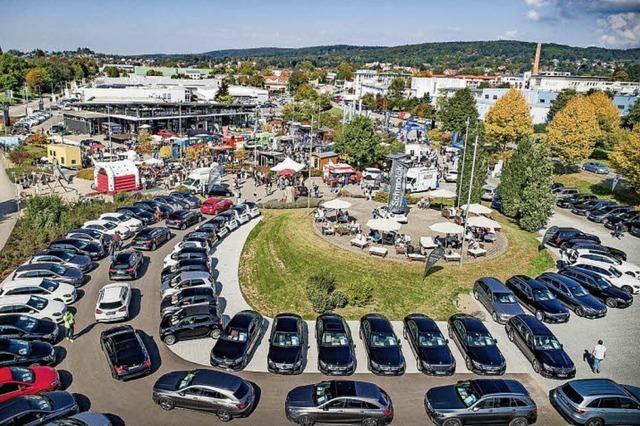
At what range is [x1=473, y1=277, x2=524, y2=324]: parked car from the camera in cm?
1998

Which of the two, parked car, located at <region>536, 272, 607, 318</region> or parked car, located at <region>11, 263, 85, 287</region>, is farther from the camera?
parked car, located at <region>11, 263, 85, 287</region>

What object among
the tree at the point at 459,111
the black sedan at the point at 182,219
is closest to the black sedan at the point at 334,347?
the black sedan at the point at 182,219

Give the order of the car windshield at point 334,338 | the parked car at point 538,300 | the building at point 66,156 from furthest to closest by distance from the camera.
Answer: the building at point 66,156 → the parked car at point 538,300 → the car windshield at point 334,338

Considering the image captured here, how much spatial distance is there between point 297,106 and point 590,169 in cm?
5174

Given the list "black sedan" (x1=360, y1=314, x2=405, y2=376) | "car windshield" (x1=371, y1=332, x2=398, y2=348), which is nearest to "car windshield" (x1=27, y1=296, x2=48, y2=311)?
"black sedan" (x1=360, y1=314, x2=405, y2=376)

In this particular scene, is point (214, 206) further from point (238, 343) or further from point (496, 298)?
point (496, 298)

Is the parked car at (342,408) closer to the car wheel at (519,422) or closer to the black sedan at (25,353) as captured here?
the car wheel at (519,422)

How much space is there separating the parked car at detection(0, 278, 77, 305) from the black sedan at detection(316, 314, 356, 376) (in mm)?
10936

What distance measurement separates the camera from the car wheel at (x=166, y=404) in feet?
45.5

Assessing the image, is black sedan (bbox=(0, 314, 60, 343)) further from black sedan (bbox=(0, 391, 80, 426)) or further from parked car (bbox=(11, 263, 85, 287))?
black sedan (bbox=(0, 391, 80, 426))

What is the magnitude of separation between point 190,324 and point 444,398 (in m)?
9.23

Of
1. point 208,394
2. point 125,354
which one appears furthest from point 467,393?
point 125,354

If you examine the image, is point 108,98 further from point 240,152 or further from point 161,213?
point 161,213

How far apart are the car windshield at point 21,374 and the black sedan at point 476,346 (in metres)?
13.8
